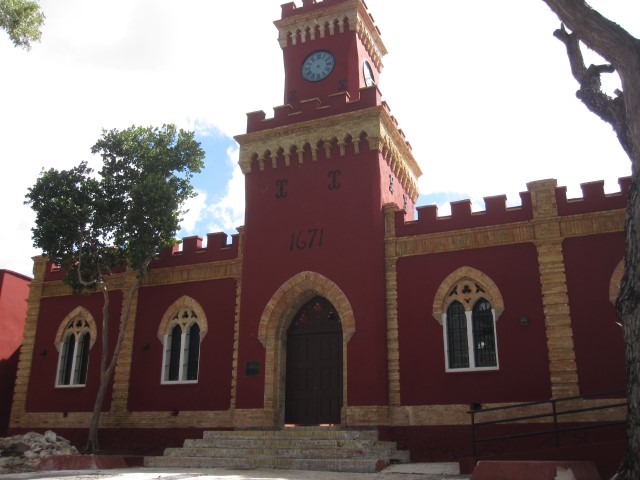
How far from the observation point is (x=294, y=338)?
18.6 metres

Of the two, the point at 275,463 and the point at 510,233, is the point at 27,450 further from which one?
the point at 510,233

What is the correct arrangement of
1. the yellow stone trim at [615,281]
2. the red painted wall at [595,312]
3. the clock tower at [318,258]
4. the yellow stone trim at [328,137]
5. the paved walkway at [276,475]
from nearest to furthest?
the paved walkway at [276,475] → the red painted wall at [595,312] → the yellow stone trim at [615,281] → the clock tower at [318,258] → the yellow stone trim at [328,137]

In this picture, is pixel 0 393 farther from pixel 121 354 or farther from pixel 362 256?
pixel 362 256

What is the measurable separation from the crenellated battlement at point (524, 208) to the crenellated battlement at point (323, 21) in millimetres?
7765

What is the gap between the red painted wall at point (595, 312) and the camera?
48.7 feet

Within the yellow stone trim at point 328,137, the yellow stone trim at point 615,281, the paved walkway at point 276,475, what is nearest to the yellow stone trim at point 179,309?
the yellow stone trim at point 328,137

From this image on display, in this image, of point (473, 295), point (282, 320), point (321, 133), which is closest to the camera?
point (473, 295)

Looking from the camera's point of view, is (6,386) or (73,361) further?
(6,386)

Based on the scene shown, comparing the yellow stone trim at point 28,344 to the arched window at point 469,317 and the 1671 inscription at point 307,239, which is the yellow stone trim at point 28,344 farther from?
the arched window at point 469,317

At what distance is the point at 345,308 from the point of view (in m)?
17.5

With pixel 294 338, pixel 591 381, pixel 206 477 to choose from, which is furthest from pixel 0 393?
pixel 591 381

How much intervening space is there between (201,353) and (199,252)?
3513 mm

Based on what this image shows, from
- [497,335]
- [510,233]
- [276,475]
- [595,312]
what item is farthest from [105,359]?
[595,312]

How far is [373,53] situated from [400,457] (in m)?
14.8
